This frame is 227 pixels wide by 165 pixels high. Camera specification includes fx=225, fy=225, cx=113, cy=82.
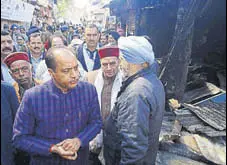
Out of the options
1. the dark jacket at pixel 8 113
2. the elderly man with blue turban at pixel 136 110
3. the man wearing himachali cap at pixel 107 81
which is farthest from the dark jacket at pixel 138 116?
the dark jacket at pixel 8 113

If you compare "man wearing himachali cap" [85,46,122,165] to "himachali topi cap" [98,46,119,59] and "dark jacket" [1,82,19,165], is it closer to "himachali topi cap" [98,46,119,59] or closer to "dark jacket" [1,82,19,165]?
"himachali topi cap" [98,46,119,59]

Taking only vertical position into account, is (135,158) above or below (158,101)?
Result: below

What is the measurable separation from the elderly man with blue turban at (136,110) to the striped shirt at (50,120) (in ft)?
0.85

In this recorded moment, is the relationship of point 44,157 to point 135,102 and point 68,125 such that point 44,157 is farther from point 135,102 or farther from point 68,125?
point 135,102

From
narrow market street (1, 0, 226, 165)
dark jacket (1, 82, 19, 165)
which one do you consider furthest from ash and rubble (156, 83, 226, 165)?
dark jacket (1, 82, 19, 165)

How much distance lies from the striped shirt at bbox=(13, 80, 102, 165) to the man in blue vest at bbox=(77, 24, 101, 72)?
229cm

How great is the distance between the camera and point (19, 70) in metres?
2.46

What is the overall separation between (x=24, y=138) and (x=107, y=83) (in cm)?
122

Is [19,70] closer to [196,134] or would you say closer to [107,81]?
[107,81]

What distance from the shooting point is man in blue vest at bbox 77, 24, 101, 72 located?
4117mm

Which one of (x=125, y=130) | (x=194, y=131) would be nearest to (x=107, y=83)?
(x=125, y=130)

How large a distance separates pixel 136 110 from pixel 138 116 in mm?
49

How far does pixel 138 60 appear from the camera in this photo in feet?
6.23

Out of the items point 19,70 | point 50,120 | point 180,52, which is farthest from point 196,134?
point 19,70
